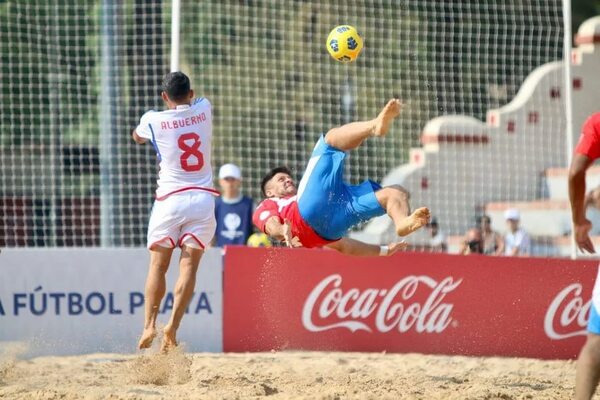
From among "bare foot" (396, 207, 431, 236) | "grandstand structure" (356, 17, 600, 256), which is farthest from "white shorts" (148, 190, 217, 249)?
"grandstand structure" (356, 17, 600, 256)

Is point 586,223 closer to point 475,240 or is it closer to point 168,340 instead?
point 168,340

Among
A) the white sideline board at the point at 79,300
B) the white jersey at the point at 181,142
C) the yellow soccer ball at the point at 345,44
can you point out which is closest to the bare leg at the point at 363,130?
the yellow soccer ball at the point at 345,44

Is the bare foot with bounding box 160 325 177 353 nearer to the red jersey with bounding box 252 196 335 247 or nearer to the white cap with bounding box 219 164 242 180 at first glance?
the red jersey with bounding box 252 196 335 247

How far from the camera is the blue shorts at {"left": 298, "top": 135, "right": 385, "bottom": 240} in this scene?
8.63 meters

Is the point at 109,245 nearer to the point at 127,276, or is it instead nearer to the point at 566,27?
the point at 127,276

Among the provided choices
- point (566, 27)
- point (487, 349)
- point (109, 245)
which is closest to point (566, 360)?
point (487, 349)

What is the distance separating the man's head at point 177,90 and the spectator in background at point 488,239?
633 cm

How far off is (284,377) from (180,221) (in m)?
1.55

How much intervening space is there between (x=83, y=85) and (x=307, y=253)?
678 centimetres

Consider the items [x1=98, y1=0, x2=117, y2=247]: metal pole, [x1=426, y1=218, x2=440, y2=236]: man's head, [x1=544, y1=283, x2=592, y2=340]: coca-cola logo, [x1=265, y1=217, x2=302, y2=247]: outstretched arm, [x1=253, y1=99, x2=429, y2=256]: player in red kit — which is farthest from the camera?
[x1=426, y1=218, x2=440, y2=236]: man's head

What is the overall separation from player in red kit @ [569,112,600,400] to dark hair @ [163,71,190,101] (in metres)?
3.85

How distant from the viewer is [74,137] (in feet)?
53.1

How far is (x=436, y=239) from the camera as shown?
14.9 meters

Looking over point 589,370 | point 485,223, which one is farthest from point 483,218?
point 589,370
